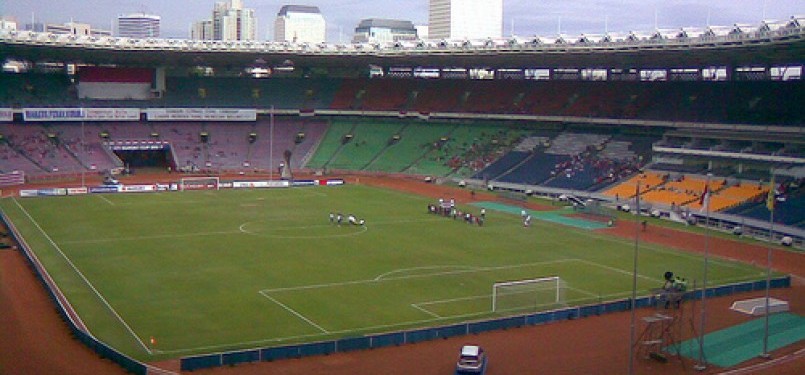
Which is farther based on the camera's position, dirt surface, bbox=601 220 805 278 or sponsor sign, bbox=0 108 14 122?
sponsor sign, bbox=0 108 14 122

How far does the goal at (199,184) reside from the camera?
2857 inches

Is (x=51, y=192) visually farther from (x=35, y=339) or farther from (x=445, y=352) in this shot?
(x=445, y=352)

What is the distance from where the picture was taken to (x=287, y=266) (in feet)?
132

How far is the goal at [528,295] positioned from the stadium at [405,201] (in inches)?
4.8

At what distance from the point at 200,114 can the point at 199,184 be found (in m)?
17.2

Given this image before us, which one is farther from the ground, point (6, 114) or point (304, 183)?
point (6, 114)

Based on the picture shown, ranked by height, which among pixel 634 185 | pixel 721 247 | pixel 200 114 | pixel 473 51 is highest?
pixel 473 51

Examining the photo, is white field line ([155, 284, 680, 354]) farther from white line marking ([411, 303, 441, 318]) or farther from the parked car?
the parked car

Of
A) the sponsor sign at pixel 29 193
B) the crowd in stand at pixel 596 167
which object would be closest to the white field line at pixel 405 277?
the crowd in stand at pixel 596 167

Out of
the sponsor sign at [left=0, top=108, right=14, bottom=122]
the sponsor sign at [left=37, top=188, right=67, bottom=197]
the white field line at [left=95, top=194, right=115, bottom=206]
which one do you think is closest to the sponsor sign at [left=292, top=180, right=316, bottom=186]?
the white field line at [left=95, top=194, right=115, bottom=206]

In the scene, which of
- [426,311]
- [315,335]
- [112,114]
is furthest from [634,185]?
Result: [112,114]

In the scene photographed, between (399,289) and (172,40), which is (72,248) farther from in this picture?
(172,40)

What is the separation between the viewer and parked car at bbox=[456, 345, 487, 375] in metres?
24.8

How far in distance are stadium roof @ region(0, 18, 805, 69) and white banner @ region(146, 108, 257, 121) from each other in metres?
5.10
